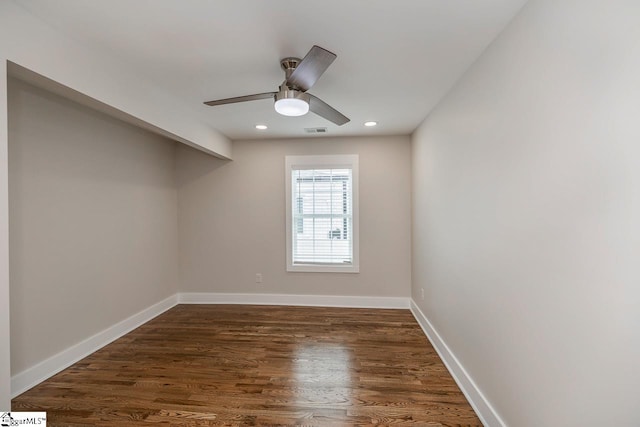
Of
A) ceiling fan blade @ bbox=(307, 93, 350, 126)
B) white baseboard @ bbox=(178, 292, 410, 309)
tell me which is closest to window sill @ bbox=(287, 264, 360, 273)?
white baseboard @ bbox=(178, 292, 410, 309)

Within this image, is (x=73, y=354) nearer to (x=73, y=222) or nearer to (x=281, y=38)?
(x=73, y=222)

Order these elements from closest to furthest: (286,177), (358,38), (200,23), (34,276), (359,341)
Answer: (200,23), (358,38), (34,276), (359,341), (286,177)

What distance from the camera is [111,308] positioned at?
→ 9.77ft

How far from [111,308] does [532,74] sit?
3976 millimetres

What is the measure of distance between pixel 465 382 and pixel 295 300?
2.50 meters

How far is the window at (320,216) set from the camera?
406cm

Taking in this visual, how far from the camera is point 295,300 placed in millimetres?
4137

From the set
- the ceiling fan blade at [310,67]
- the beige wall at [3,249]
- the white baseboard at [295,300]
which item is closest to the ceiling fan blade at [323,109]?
the ceiling fan blade at [310,67]

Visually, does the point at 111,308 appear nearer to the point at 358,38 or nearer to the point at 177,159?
the point at 177,159

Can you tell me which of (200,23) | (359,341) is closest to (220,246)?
(359,341)

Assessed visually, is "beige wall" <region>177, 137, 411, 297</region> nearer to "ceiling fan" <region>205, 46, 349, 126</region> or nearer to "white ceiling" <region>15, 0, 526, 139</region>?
"white ceiling" <region>15, 0, 526, 139</region>

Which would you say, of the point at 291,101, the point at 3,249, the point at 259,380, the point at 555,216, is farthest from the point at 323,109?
the point at 259,380

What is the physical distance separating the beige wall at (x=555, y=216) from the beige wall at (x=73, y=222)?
330cm

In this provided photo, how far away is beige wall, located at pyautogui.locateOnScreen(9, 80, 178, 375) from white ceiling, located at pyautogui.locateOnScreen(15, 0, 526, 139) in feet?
3.22
